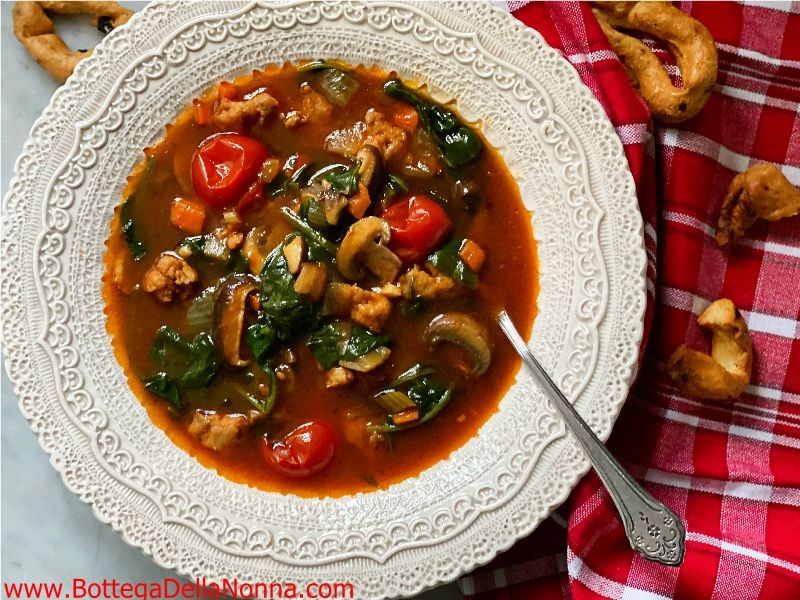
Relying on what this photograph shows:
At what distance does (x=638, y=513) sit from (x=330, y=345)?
5.78ft

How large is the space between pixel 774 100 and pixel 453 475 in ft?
8.97

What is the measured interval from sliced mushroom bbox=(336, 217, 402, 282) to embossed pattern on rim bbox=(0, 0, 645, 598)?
817 mm

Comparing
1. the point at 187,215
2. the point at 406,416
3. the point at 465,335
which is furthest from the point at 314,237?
the point at 406,416

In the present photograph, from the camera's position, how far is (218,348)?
401 cm

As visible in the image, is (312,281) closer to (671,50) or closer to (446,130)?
(446,130)

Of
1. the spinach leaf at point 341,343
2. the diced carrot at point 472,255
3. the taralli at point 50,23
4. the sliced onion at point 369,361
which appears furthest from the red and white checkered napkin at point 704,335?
the taralli at point 50,23

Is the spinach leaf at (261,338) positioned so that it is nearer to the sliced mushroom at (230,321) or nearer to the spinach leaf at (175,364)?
the sliced mushroom at (230,321)

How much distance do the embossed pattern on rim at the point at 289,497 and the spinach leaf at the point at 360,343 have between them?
73cm

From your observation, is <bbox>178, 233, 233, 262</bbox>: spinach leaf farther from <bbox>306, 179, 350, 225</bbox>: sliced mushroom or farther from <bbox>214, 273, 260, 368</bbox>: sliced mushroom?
<bbox>306, 179, 350, 225</bbox>: sliced mushroom

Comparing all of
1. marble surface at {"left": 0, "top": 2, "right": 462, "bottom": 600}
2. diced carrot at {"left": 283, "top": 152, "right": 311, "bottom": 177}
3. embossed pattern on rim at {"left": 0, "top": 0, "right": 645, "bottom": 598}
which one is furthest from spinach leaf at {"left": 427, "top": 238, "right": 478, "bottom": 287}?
marble surface at {"left": 0, "top": 2, "right": 462, "bottom": 600}

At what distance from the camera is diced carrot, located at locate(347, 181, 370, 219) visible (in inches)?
156

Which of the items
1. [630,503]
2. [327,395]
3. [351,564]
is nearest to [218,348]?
[327,395]

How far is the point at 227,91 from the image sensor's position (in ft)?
13.4

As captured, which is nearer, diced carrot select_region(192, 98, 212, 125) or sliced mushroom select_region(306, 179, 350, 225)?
sliced mushroom select_region(306, 179, 350, 225)
